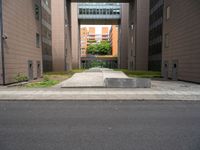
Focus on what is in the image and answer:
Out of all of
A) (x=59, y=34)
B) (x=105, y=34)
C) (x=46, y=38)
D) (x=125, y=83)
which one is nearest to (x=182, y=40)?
(x=125, y=83)

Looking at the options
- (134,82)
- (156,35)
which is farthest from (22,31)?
(156,35)

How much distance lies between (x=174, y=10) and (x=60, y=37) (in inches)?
1131

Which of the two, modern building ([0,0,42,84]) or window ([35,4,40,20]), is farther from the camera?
window ([35,4,40,20])

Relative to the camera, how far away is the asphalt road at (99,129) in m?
4.93

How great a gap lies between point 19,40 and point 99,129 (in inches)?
728

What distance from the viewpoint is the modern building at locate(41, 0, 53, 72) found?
40.8 meters

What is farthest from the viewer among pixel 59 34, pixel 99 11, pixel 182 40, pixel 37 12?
pixel 99 11

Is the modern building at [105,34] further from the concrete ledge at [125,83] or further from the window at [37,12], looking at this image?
the concrete ledge at [125,83]

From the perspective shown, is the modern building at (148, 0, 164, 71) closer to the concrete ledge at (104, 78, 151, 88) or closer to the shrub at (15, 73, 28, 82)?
the concrete ledge at (104, 78, 151, 88)

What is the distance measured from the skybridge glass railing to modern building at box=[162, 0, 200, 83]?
37045 millimetres

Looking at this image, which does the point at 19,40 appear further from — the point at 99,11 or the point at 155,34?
the point at 99,11

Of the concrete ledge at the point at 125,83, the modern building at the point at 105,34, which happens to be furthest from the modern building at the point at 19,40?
the modern building at the point at 105,34

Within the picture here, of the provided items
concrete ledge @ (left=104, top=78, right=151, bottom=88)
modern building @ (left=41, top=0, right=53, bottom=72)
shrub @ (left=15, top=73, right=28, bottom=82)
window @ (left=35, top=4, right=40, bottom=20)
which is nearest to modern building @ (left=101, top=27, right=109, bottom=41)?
modern building @ (left=41, top=0, right=53, bottom=72)

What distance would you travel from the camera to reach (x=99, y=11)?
210 ft
